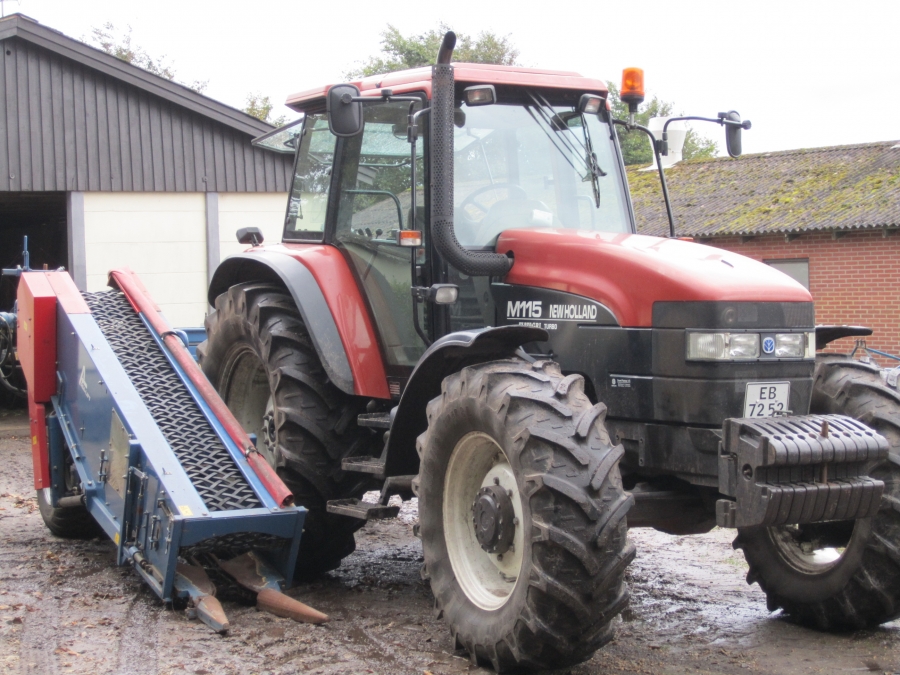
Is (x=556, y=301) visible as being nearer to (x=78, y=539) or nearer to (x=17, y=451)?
(x=78, y=539)

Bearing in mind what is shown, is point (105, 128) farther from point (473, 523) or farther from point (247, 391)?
point (473, 523)

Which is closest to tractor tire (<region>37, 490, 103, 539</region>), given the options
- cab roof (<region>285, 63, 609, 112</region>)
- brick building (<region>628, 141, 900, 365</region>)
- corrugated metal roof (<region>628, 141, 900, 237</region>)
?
cab roof (<region>285, 63, 609, 112</region>)

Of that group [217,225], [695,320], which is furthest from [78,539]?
[217,225]

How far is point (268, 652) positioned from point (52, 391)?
3.02 m

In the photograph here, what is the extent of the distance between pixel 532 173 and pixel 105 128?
9887 millimetres

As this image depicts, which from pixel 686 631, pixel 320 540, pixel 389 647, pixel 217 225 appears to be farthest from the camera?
pixel 217 225

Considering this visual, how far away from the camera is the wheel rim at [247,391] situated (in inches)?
256

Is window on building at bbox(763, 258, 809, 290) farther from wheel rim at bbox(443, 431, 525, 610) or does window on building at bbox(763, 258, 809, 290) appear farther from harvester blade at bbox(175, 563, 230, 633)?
harvester blade at bbox(175, 563, 230, 633)

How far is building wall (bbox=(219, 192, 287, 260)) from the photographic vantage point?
47.8ft

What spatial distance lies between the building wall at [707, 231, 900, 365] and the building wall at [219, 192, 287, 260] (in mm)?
10097

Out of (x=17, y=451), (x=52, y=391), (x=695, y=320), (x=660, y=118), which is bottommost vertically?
(x=17, y=451)

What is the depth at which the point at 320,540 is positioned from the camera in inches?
229

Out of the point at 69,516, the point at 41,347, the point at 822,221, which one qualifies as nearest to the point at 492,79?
the point at 41,347

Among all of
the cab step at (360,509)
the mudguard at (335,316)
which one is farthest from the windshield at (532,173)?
the cab step at (360,509)
